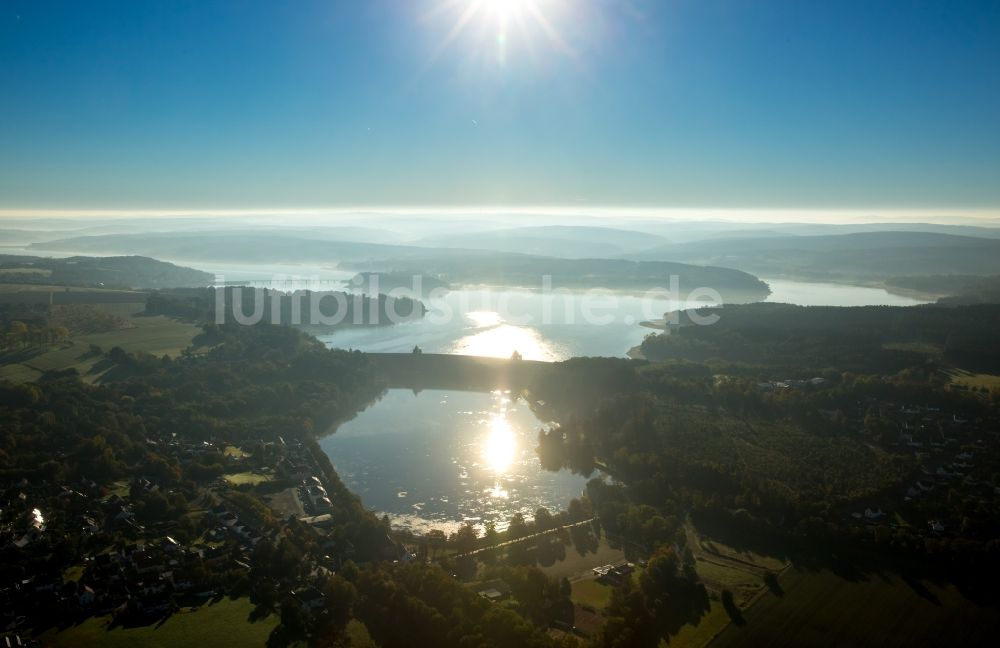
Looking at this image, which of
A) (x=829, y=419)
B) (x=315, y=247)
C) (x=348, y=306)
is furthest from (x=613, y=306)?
(x=315, y=247)

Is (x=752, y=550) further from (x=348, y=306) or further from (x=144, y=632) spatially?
(x=348, y=306)

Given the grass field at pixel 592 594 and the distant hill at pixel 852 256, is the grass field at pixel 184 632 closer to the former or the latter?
the grass field at pixel 592 594

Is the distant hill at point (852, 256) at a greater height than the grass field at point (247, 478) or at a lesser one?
greater

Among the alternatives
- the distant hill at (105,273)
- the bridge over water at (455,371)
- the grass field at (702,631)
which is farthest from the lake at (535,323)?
the distant hill at (105,273)

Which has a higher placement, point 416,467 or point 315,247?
point 315,247

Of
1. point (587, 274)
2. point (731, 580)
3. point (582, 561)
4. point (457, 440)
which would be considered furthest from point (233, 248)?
point (731, 580)
